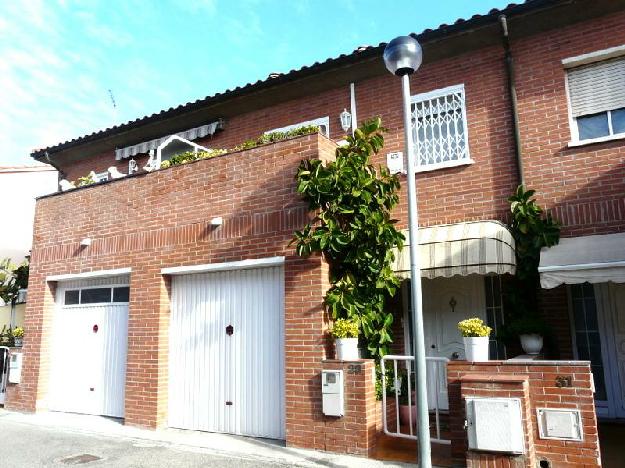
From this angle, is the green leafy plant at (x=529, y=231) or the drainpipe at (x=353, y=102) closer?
the green leafy plant at (x=529, y=231)

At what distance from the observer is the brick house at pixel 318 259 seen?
8.98 meters

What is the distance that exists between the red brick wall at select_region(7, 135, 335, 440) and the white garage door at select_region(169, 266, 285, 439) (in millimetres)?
369

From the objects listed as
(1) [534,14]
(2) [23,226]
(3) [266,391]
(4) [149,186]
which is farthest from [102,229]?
(2) [23,226]

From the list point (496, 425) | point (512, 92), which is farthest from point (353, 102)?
point (496, 425)

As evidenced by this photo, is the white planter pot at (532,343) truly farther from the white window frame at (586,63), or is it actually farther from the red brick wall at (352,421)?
the white window frame at (586,63)

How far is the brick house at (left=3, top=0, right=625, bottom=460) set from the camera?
8984 millimetres

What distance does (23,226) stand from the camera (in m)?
22.5

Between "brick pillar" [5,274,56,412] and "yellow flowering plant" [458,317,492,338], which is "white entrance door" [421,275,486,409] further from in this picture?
"brick pillar" [5,274,56,412]

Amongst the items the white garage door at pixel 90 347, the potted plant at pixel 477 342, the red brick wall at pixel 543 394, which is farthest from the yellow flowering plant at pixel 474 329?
the white garage door at pixel 90 347

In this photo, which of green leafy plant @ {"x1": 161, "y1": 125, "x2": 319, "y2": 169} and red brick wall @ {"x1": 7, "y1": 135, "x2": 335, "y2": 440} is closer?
red brick wall @ {"x1": 7, "y1": 135, "x2": 335, "y2": 440}

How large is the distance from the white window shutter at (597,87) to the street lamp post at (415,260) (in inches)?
199

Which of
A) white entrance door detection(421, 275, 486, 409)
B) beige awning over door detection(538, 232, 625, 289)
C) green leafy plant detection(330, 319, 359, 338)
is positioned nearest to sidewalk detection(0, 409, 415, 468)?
green leafy plant detection(330, 319, 359, 338)

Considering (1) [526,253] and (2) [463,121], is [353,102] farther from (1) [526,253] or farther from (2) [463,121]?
(1) [526,253]

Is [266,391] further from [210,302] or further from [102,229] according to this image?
[102,229]
